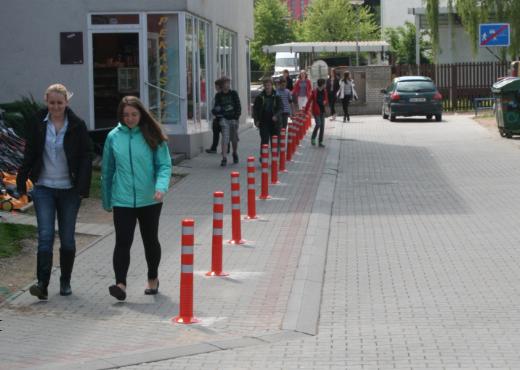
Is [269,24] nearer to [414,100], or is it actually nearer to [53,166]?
[414,100]

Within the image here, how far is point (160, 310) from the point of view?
925 centimetres

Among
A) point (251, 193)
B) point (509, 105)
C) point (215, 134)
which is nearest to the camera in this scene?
point (251, 193)

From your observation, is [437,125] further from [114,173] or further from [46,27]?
[114,173]

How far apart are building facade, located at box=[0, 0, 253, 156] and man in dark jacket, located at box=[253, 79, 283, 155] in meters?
1.70

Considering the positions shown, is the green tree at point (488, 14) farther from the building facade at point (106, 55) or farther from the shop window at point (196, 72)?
the building facade at point (106, 55)

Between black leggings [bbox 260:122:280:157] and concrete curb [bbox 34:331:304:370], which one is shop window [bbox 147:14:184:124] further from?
concrete curb [bbox 34:331:304:370]

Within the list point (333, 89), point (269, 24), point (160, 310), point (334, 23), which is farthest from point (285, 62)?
point (160, 310)

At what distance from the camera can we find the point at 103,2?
22.4m

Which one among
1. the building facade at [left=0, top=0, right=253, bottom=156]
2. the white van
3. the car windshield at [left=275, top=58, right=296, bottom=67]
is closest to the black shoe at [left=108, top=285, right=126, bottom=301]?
the building facade at [left=0, top=0, right=253, bottom=156]

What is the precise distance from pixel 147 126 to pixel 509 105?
20.7 metres

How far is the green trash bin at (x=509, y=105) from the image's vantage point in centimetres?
2870

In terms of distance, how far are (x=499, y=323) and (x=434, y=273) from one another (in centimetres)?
236

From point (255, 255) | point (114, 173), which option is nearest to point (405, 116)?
point (255, 255)

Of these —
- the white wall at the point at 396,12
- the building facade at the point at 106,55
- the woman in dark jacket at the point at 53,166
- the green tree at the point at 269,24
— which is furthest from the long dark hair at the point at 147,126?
the green tree at the point at 269,24
